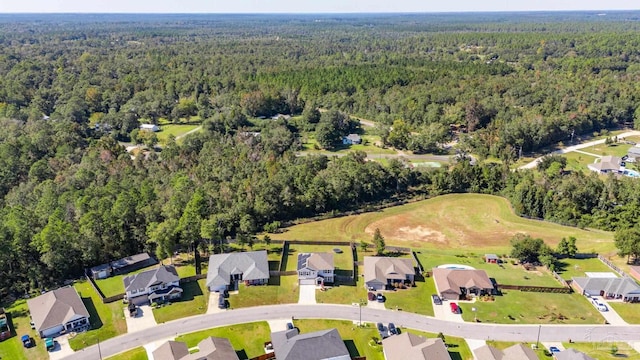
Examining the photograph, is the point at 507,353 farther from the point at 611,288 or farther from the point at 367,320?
the point at 611,288

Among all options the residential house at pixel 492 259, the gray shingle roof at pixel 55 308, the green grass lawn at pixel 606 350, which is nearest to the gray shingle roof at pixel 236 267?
the gray shingle roof at pixel 55 308

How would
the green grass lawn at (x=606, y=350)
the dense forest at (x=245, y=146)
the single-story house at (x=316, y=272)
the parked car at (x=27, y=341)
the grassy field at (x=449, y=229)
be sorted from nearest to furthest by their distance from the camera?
the green grass lawn at (x=606, y=350) → the parked car at (x=27, y=341) → the single-story house at (x=316, y=272) → the dense forest at (x=245, y=146) → the grassy field at (x=449, y=229)

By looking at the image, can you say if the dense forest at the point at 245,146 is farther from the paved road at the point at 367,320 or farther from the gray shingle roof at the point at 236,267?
the paved road at the point at 367,320

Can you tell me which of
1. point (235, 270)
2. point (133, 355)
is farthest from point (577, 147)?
point (133, 355)

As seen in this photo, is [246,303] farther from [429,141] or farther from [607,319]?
[429,141]

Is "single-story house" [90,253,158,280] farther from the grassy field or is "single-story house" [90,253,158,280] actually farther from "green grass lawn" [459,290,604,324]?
"green grass lawn" [459,290,604,324]

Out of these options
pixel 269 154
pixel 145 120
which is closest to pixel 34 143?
pixel 145 120
